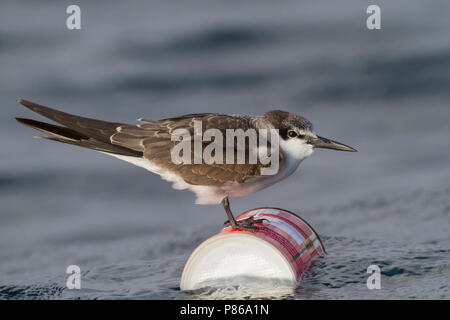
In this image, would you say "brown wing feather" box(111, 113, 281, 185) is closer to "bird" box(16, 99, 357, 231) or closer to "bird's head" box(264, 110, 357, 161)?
"bird" box(16, 99, 357, 231)

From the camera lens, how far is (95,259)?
7.64m

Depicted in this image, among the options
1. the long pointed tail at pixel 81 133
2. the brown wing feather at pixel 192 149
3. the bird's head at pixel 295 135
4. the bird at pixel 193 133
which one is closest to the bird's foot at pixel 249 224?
the bird at pixel 193 133

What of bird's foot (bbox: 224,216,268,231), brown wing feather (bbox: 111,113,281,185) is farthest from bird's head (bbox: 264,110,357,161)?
bird's foot (bbox: 224,216,268,231)

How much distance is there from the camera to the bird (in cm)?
562

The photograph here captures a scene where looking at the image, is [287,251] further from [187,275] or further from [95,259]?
[95,259]

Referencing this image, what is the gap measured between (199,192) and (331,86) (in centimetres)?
622

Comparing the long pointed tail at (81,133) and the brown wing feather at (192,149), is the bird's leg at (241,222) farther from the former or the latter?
the long pointed tail at (81,133)

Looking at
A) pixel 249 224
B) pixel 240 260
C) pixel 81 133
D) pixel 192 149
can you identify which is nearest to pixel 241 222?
pixel 249 224

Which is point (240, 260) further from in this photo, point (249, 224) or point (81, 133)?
point (81, 133)

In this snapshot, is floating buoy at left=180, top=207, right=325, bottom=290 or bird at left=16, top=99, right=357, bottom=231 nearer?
floating buoy at left=180, top=207, right=325, bottom=290

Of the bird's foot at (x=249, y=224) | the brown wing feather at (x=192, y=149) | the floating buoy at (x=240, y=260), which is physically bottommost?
the floating buoy at (x=240, y=260)

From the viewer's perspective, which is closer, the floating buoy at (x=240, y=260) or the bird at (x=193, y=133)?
the floating buoy at (x=240, y=260)

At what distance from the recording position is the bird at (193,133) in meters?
5.62

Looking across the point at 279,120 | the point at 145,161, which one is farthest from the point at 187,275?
the point at 279,120
